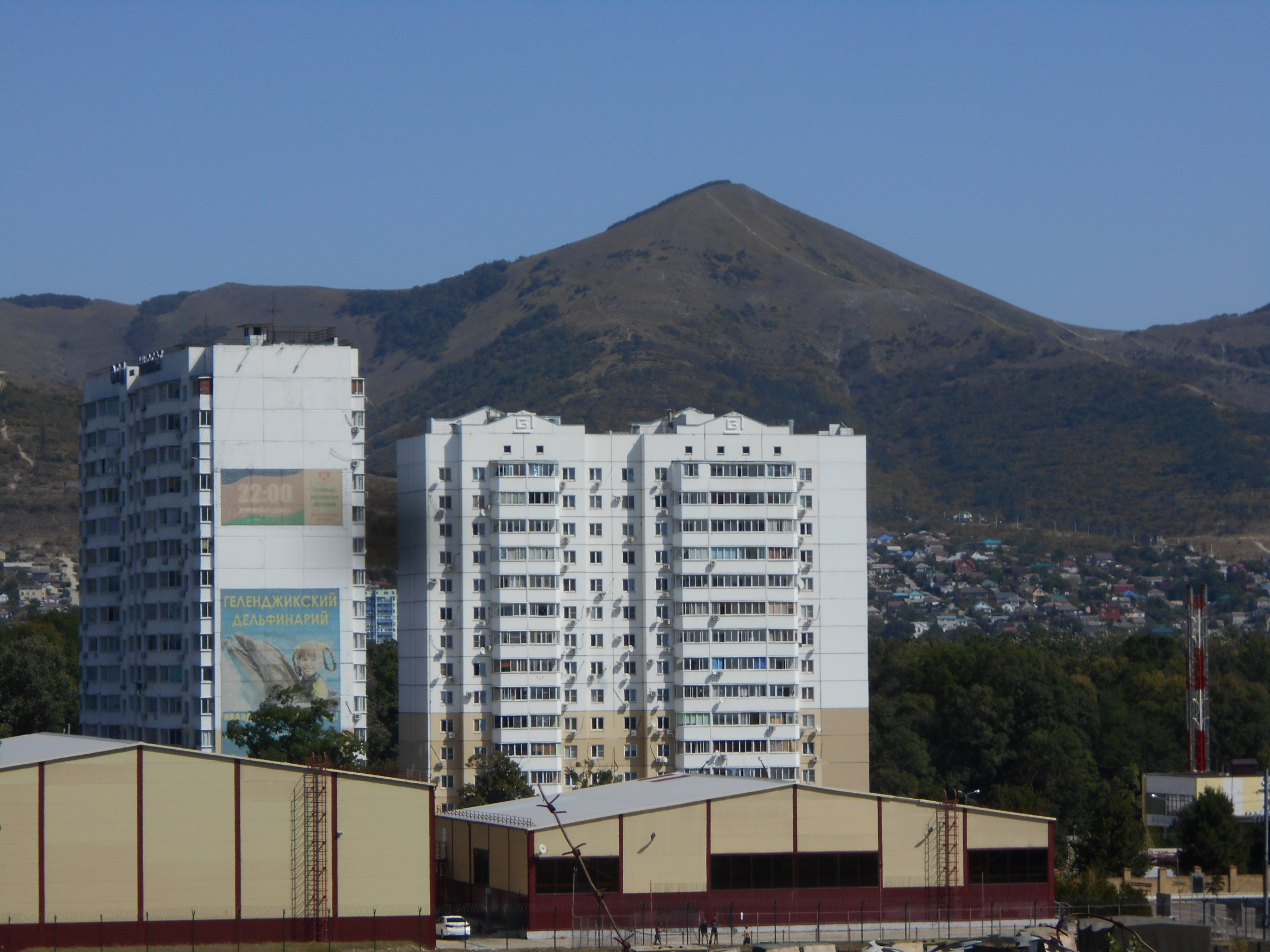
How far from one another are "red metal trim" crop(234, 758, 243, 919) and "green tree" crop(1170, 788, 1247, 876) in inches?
2445

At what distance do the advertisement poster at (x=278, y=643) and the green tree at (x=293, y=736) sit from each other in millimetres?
4510

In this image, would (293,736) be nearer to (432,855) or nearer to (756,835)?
(432,855)

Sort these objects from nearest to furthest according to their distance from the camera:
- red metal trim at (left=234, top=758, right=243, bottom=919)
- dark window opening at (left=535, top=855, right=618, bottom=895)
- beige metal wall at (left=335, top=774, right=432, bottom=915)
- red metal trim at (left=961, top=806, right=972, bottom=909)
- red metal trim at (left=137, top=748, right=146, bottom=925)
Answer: red metal trim at (left=137, top=748, right=146, bottom=925), red metal trim at (left=234, top=758, right=243, bottom=919), beige metal wall at (left=335, top=774, right=432, bottom=915), dark window opening at (left=535, top=855, right=618, bottom=895), red metal trim at (left=961, top=806, right=972, bottom=909)

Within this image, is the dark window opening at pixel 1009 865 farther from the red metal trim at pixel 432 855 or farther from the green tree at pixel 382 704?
the green tree at pixel 382 704

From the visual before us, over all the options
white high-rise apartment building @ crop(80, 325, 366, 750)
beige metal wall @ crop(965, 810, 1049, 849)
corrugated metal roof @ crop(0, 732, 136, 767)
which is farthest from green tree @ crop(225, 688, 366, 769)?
beige metal wall @ crop(965, 810, 1049, 849)

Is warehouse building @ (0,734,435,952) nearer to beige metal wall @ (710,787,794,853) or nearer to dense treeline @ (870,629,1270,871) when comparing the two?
beige metal wall @ (710,787,794,853)

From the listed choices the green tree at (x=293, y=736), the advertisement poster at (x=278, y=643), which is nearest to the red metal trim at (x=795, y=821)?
the green tree at (x=293, y=736)

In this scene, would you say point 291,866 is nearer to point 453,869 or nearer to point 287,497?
point 453,869

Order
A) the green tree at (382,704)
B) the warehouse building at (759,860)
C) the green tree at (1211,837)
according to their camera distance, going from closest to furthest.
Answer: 1. the warehouse building at (759,860)
2. the green tree at (1211,837)
3. the green tree at (382,704)

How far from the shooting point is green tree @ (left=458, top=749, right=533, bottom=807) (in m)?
124

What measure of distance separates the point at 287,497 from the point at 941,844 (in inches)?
2575

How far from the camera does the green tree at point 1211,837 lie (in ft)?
371

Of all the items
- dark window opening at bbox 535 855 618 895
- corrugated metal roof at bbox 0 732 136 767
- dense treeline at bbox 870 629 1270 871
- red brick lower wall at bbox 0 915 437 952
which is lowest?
dense treeline at bbox 870 629 1270 871

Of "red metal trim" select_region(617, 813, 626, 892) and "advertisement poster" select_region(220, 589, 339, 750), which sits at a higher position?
"advertisement poster" select_region(220, 589, 339, 750)
